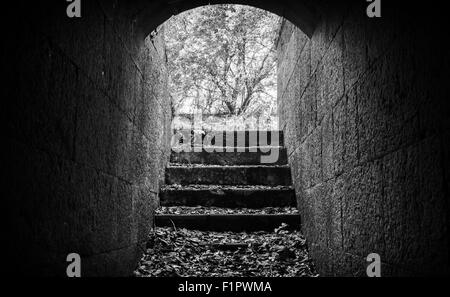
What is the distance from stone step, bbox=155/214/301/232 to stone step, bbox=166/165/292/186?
0.95 m

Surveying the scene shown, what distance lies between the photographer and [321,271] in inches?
134

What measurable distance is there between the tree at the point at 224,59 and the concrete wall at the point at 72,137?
607cm

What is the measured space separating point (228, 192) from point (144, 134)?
5.28 feet

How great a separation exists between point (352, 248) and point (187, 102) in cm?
916

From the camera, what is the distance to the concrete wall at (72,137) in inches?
55.0

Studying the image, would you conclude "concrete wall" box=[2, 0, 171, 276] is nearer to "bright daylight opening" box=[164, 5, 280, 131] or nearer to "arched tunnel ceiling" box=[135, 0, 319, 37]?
"arched tunnel ceiling" box=[135, 0, 319, 37]

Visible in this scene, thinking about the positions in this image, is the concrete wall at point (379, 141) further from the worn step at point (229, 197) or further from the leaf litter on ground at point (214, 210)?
the worn step at point (229, 197)

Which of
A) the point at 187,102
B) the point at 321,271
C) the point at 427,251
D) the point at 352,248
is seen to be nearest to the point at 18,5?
the point at 427,251

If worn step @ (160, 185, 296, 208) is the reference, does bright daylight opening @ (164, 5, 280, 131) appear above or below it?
above

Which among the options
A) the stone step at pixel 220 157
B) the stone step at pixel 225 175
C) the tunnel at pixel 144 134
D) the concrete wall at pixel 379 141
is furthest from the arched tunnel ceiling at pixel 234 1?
the stone step at pixel 220 157

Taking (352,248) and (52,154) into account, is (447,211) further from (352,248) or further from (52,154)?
(52,154)

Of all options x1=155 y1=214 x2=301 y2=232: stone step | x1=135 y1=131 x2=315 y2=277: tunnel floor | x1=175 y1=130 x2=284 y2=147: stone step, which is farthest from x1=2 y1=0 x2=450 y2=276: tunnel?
x1=175 y1=130 x2=284 y2=147: stone step

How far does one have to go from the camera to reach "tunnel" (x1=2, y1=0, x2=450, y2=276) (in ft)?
4.67

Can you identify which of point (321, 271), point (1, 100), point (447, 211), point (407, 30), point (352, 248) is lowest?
point (321, 271)
